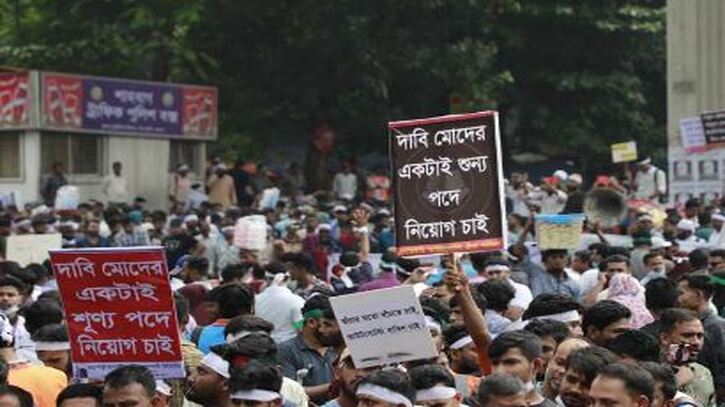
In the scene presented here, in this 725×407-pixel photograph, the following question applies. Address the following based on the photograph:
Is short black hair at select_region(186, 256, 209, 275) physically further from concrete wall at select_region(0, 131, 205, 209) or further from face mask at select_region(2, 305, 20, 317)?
concrete wall at select_region(0, 131, 205, 209)

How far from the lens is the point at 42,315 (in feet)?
38.8

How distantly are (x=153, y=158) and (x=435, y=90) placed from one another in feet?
19.0

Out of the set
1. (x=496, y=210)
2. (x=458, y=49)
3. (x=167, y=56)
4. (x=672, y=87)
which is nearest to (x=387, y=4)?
(x=458, y=49)

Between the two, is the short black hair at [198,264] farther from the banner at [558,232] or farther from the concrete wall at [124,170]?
the concrete wall at [124,170]

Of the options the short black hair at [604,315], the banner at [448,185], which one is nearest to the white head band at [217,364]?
the banner at [448,185]

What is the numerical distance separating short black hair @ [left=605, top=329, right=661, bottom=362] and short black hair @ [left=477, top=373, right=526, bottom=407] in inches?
40.8

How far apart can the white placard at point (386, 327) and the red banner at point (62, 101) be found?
907 inches

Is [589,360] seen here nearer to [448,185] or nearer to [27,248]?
[448,185]

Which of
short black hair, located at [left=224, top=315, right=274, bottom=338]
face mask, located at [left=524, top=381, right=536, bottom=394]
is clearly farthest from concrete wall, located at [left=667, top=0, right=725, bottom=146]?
face mask, located at [left=524, top=381, right=536, bottom=394]

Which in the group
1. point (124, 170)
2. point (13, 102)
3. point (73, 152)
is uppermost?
point (13, 102)

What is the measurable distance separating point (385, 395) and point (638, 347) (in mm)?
1494

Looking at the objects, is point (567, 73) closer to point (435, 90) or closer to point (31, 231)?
point (435, 90)

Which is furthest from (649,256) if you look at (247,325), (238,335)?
(238,335)

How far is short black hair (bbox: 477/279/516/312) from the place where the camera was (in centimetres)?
1283
